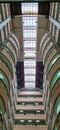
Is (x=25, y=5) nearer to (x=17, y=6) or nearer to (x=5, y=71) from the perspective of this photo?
(x=17, y=6)

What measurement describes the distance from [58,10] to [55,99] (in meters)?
19.9

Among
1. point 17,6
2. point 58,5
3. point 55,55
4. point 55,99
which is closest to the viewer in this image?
point 55,99

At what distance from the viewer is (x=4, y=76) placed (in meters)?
28.0

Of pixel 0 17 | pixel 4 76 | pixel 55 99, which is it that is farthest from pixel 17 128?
pixel 55 99

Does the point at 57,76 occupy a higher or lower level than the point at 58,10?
lower

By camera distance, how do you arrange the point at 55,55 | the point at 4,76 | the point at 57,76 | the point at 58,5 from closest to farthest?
the point at 57,76, the point at 4,76, the point at 55,55, the point at 58,5

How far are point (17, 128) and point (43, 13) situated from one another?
2088 cm

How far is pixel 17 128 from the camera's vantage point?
49438 millimetres

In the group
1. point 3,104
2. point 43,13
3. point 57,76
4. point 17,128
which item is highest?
point 43,13

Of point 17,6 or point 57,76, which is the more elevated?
point 17,6

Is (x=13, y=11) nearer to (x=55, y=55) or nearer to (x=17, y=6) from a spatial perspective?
(x=17, y=6)

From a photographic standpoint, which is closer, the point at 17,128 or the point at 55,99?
the point at 55,99

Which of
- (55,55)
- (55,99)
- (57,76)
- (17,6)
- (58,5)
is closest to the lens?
(55,99)

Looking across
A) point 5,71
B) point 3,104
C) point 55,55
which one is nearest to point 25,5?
point 55,55
